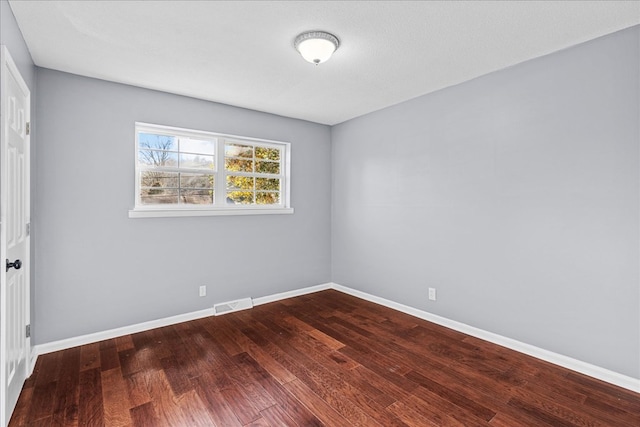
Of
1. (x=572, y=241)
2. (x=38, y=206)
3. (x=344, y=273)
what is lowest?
(x=344, y=273)

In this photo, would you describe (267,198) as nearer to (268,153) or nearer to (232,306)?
(268,153)

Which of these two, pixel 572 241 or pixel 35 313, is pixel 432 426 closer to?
pixel 572 241

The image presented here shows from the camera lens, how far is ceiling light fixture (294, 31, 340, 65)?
7.29 feet

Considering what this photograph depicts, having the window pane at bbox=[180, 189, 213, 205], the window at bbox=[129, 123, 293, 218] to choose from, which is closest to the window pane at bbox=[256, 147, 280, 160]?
the window at bbox=[129, 123, 293, 218]

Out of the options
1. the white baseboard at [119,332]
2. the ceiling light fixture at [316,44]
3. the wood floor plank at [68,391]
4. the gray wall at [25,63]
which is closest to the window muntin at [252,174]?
the white baseboard at [119,332]

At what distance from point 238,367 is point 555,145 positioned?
3133mm

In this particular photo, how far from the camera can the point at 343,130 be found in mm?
4625

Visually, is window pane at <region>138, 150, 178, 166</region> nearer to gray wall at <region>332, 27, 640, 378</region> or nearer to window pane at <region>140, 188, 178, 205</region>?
window pane at <region>140, 188, 178, 205</region>

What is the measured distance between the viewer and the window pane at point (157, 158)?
333cm

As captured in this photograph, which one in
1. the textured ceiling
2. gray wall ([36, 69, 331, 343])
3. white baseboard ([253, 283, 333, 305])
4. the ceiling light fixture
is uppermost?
the textured ceiling

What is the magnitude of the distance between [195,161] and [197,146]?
0.60 ft

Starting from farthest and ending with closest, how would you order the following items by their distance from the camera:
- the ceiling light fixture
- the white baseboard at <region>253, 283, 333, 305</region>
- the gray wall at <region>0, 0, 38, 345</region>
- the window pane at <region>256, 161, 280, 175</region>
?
the window pane at <region>256, 161, 280, 175</region>
the white baseboard at <region>253, 283, 333, 305</region>
the ceiling light fixture
the gray wall at <region>0, 0, 38, 345</region>

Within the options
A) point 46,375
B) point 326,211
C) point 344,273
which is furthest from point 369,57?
point 46,375

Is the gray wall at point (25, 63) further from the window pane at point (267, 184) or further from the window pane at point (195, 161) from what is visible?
the window pane at point (267, 184)
